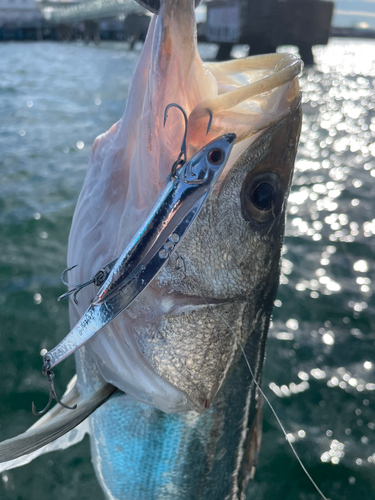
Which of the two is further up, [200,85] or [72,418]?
[200,85]

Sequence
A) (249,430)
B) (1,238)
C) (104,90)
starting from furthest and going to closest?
(104,90) < (1,238) < (249,430)

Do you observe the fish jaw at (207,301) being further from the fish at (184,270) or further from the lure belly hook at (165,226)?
the lure belly hook at (165,226)

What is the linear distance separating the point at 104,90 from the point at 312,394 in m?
13.2

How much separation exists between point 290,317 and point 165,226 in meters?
3.03

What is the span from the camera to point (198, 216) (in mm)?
1154

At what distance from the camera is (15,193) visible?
5.05 meters

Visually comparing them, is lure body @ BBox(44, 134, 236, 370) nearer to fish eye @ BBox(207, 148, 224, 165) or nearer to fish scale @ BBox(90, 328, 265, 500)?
fish eye @ BBox(207, 148, 224, 165)

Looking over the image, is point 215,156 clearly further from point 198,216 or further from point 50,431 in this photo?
point 50,431

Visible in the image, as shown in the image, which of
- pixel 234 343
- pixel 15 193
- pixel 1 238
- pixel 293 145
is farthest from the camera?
pixel 15 193

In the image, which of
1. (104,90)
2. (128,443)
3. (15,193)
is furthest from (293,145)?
(104,90)

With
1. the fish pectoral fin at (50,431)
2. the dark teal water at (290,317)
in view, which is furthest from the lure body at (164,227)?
the dark teal water at (290,317)

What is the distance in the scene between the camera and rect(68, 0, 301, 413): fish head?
1053mm

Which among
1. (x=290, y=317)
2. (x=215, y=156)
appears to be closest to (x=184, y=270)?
(x=215, y=156)

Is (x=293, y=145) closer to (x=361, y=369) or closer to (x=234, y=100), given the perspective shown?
(x=234, y=100)
